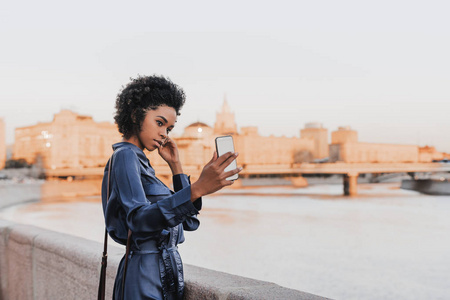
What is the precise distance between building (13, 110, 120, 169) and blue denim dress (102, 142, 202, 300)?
96.2m

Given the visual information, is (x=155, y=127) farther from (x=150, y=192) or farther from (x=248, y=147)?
(x=248, y=147)

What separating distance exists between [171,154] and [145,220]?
555 millimetres

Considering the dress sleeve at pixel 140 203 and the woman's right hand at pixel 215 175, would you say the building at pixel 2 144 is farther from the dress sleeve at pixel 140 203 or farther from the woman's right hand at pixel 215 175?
the woman's right hand at pixel 215 175

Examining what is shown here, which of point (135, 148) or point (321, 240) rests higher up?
point (135, 148)

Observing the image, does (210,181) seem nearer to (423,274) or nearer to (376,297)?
(376,297)

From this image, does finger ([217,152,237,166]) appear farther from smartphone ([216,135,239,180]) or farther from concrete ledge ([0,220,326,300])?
concrete ledge ([0,220,326,300])

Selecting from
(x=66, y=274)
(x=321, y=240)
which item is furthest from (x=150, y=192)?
(x=321, y=240)

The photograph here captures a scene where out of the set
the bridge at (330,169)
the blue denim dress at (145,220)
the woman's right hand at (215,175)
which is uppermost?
the woman's right hand at (215,175)

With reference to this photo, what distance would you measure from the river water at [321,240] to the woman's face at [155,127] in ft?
64.6

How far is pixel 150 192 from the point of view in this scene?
6.40 ft

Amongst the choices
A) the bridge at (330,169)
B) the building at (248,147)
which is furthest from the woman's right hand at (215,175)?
the building at (248,147)

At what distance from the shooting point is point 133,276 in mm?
1937

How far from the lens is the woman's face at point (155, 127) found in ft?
6.79

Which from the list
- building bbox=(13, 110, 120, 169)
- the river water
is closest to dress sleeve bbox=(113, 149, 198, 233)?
the river water
